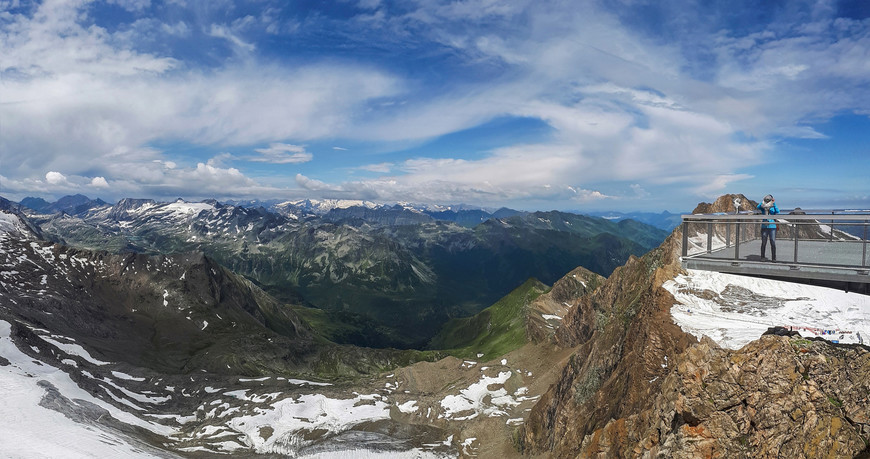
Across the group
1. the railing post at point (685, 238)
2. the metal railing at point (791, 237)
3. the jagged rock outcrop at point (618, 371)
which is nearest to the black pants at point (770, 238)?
the metal railing at point (791, 237)

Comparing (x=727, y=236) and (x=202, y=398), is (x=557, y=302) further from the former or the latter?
(x=727, y=236)

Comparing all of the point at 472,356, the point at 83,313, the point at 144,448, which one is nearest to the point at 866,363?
the point at 144,448

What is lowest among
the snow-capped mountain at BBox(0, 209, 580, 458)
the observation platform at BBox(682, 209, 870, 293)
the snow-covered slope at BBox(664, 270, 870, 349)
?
the snow-capped mountain at BBox(0, 209, 580, 458)

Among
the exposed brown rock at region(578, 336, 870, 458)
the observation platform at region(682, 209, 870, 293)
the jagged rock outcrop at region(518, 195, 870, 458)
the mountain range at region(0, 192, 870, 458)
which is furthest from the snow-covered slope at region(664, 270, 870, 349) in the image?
the exposed brown rock at region(578, 336, 870, 458)

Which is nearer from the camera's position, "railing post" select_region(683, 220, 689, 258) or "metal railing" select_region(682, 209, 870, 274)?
"metal railing" select_region(682, 209, 870, 274)

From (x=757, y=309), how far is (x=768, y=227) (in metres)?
3.97

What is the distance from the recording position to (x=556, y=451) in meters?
40.9

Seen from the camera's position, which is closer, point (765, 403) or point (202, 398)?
point (765, 403)

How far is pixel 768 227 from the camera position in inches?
788

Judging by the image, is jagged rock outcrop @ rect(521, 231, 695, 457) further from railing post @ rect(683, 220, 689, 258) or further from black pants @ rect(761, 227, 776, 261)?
black pants @ rect(761, 227, 776, 261)

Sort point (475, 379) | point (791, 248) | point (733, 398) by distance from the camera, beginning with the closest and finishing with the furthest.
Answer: point (733, 398) → point (791, 248) → point (475, 379)

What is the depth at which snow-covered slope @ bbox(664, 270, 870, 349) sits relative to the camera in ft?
57.2

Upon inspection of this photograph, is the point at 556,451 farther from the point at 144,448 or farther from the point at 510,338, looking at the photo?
the point at 510,338

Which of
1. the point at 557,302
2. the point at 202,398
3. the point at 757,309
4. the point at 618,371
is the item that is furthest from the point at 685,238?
the point at 557,302
